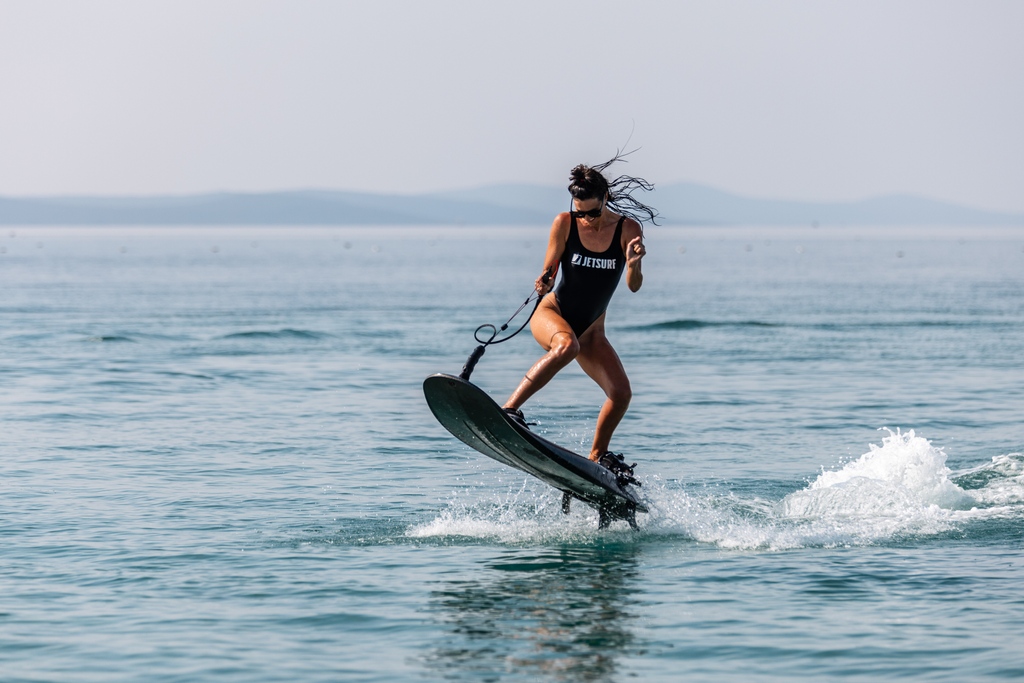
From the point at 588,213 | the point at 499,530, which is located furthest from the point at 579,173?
the point at 499,530

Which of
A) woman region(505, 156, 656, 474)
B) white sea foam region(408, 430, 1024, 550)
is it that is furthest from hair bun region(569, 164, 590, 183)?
white sea foam region(408, 430, 1024, 550)

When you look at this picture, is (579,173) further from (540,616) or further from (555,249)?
(540,616)

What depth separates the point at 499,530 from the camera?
43.4 feet

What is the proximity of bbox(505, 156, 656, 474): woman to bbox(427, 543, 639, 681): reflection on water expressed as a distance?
131 centimetres

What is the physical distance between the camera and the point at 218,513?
557 inches

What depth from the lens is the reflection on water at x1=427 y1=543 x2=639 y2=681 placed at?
902 centimetres

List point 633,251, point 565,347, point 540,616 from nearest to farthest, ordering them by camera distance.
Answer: point 540,616 → point 633,251 → point 565,347

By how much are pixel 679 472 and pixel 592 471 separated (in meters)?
5.12

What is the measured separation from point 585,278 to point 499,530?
9.57 ft

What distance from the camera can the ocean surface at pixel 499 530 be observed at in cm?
942

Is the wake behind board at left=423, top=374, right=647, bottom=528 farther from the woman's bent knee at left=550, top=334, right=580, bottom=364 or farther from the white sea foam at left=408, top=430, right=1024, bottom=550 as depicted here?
the woman's bent knee at left=550, top=334, right=580, bottom=364

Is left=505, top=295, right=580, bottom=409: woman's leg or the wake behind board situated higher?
left=505, top=295, right=580, bottom=409: woman's leg

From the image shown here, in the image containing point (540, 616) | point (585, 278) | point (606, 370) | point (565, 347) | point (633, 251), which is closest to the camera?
point (540, 616)

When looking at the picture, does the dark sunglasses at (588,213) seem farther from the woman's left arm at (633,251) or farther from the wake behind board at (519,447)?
the wake behind board at (519,447)
